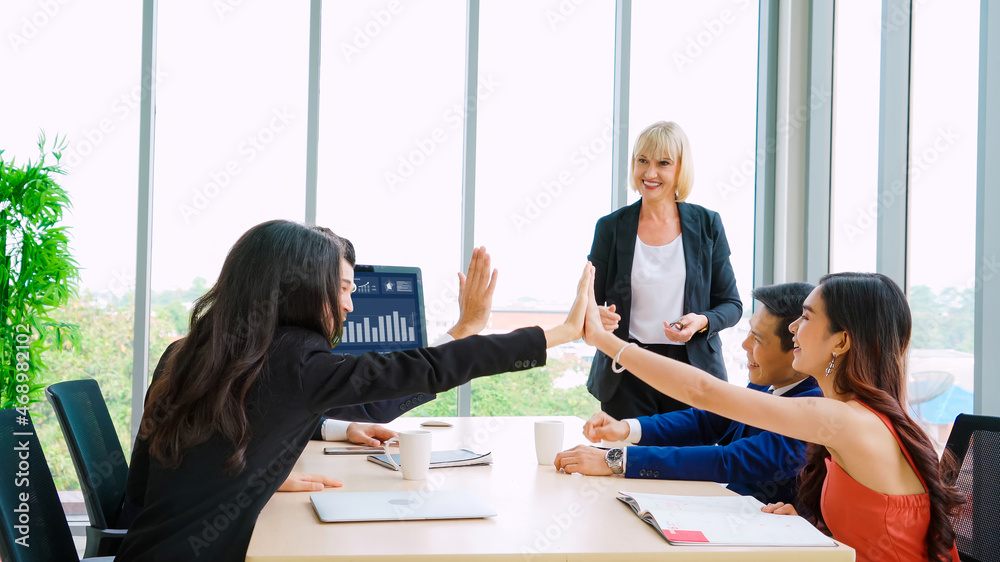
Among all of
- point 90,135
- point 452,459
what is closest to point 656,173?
point 452,459

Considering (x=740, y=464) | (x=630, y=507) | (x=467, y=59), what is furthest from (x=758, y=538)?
(x=467, y=59)

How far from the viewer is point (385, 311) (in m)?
2.59

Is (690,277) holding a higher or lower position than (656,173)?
lower

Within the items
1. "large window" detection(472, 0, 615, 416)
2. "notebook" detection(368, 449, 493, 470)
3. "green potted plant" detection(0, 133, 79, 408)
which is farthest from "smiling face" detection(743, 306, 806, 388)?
"green potted plant" detection(0, 133, 79, 408)

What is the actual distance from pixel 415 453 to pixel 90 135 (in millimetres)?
3130

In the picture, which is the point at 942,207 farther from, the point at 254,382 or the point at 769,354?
the point at 254,382

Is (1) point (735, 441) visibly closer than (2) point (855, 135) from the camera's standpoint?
Yes

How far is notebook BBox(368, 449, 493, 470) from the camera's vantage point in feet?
5.90

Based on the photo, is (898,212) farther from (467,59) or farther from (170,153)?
(170,153)

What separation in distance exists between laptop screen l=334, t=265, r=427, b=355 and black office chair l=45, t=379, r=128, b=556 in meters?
0.73

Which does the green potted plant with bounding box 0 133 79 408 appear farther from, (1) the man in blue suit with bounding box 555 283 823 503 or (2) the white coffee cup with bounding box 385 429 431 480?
(1) the man in blue suit with bounding box 555 283 823 503

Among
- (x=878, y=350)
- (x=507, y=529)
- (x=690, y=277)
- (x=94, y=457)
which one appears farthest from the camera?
(x=690, y=277)

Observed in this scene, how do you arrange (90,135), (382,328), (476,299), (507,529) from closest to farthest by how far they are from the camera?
(507,529) → (476,299) → (382,328) → (90,135)

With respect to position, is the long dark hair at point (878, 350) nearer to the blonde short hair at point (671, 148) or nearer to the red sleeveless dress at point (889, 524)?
the red sleeveless dress at point (889, 524)
